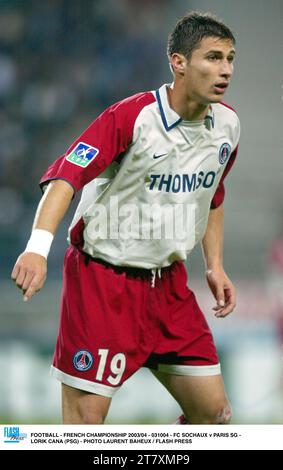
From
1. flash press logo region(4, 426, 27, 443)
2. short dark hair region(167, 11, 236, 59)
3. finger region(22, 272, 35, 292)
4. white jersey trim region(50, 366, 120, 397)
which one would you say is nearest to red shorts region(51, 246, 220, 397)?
white jersey trim region(50, 366, 120, 397)

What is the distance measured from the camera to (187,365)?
343 centimetres

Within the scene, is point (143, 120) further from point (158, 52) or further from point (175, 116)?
point (158, 52)

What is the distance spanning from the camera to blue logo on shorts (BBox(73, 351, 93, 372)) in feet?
11.0

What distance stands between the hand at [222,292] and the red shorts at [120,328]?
0.15 metres

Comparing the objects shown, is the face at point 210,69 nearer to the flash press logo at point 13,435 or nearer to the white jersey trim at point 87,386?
the white jersey trim at point 87,386

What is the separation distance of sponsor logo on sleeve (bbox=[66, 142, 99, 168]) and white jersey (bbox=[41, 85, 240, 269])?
0.04 meters

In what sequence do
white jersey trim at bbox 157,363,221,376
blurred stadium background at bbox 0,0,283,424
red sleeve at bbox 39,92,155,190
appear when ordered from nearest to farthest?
1. red sleeve at bbox 39,92,155,190
2. white jersey trim at bbox 157,363,221,376
3. blurred stadium background at bbox 0,0,283,424

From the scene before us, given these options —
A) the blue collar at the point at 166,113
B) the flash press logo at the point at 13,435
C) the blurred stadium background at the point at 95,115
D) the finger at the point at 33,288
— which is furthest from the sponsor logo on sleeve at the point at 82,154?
the blurred stadium background at the point at 95,115

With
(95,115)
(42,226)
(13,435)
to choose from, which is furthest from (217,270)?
(95,115)

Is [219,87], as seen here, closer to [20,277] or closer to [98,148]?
[98,148]

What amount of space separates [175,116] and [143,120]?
14cm

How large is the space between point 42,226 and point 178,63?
0.86 meters

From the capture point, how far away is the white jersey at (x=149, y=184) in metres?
3.25

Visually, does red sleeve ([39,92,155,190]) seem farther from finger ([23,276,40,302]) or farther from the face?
finger ([23,276,40,302])
